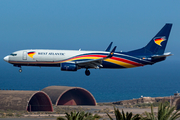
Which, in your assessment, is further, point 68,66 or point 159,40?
point 159,40

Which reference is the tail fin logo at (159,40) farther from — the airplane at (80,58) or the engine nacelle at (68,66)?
the engine nacelle at (68,66)

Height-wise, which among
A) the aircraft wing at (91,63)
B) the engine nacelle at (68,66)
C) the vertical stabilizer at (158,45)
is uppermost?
the vertical stabilizer at (158,45)

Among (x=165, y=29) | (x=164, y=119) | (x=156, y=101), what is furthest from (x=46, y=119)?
(x=156, y=101)

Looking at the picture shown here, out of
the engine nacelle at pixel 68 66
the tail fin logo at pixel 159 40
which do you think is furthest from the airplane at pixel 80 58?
the tail fin logo at pixel 159 40

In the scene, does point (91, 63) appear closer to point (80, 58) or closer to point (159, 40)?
point (80, 58)

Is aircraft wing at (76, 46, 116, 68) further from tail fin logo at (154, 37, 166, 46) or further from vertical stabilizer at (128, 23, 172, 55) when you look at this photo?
tail fin logo at (154, 37, 166, 46)

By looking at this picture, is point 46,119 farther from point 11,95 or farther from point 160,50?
point 160,50

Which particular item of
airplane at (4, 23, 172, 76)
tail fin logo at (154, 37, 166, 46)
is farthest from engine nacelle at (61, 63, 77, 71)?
tail fin logo at (154, 37, 166, 46)

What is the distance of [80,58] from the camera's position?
73625mm

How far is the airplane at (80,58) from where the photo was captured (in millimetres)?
71812

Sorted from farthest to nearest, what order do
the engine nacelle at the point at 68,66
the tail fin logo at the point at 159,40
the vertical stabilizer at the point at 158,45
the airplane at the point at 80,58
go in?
the tail fin logo at the point at 159,40 → the vertical stabilizer at the point at 158,45 → the engine nacelle at the point at 68,66 → the airplane at the point at 80,58

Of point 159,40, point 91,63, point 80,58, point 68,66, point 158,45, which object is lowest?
point 68,66

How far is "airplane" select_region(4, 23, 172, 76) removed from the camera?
236 feet

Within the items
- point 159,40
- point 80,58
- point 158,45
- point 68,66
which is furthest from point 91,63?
point 159,40
